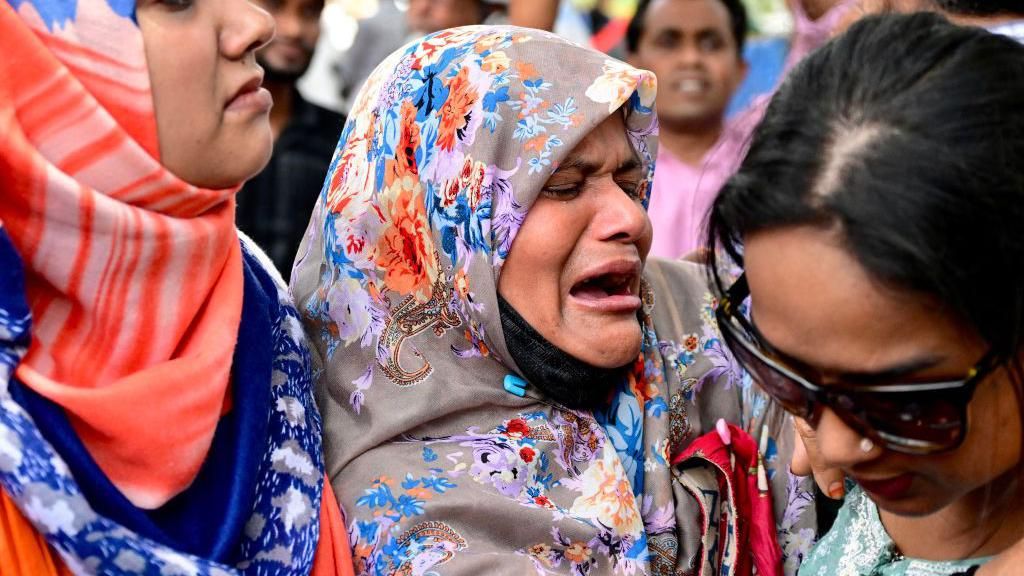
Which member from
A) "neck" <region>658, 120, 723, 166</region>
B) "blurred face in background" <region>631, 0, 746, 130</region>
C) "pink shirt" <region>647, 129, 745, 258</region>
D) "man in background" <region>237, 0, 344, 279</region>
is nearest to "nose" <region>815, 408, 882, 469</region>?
"pink shirt" <region>647, 129, 745, 258</region>

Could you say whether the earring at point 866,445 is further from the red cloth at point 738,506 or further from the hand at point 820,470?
the red cloth at point 738,506

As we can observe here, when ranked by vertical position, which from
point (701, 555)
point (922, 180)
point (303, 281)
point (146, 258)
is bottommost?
point (701, 555)

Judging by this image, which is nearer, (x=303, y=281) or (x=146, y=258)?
(x=146, y=258)

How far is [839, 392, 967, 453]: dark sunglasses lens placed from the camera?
147 centimetres

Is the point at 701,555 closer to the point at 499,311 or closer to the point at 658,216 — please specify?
the point at 499,311

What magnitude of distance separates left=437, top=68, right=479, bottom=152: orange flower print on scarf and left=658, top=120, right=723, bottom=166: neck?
98.7 inches

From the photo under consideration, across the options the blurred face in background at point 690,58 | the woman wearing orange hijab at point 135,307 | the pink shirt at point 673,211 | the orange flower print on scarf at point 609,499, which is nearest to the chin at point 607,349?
the orange flower print on scarf at point 609,499

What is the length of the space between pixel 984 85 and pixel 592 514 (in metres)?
1.07

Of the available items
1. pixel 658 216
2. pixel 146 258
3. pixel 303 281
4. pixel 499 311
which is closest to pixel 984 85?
pixel 499 311

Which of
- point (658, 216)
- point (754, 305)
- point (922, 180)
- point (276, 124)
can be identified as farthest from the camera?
point (276, 124)

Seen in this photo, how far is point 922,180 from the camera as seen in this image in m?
1.44

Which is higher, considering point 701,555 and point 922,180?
point 922,180

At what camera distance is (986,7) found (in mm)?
2416

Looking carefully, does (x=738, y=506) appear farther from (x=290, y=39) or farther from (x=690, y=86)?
(x=290, y=39)
